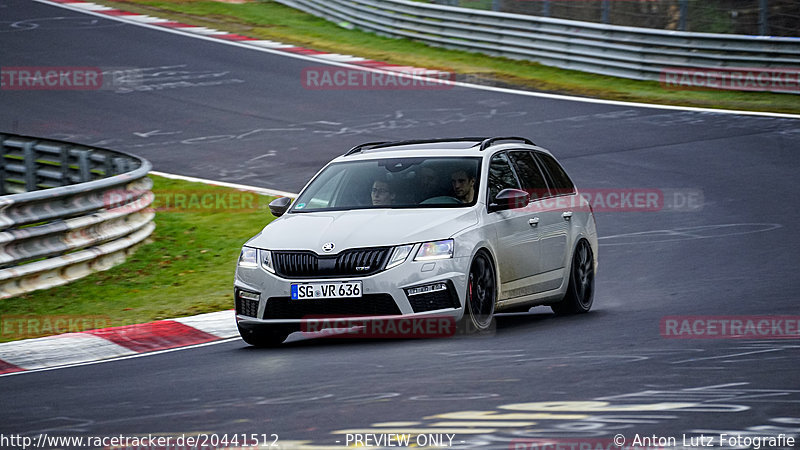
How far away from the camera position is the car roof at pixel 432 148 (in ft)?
35.1

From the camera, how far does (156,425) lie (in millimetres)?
6625

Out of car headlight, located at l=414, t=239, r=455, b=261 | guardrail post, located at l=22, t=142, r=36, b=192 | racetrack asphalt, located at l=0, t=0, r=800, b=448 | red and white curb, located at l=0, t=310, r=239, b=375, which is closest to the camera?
racetrack asphalt, located at l=0, t=0, r=800, b=448

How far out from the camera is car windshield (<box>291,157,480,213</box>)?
10195mm

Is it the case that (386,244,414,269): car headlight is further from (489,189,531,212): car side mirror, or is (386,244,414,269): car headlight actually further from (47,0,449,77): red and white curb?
(47,0,449,77): red and white curb

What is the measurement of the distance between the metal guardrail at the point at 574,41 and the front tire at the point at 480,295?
52.2 feet

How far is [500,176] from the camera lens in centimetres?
1069

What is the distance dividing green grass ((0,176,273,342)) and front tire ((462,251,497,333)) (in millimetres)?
3145

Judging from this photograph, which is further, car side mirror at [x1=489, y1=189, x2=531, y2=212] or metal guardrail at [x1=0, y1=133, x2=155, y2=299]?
metal guardrail at [x1=0, y1=133, x2=155, y2=299]

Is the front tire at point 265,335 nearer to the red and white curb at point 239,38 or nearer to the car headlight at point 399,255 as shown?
the car headlight at point 399,255

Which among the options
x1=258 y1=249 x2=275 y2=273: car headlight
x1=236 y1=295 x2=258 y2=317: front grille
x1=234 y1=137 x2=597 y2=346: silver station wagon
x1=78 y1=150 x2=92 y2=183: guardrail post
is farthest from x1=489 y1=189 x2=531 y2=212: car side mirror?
x1=78 y1=150 x2=92 y2=183: guardrail post

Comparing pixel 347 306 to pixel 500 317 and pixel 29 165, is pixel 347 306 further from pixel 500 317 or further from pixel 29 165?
pixel 29 165

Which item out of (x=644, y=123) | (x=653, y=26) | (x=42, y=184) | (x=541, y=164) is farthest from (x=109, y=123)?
(x=541, y=164)

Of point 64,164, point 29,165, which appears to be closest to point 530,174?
point 64,164

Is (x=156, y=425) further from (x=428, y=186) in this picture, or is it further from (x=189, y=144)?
(x=189, y=144)
